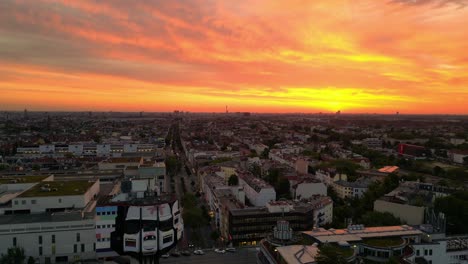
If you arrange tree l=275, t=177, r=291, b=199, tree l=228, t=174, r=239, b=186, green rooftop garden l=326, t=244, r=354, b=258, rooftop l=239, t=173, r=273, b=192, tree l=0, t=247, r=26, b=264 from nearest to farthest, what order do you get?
green rooftop garden l=326, t=244, r=354, b=258
tree l=0, t=247, r=26, b=264
rooftop l=239, t=173, r=273, b=192
tree l=275, t=177, r=291, b=199
tree l=228, t=174, r=239, b=186

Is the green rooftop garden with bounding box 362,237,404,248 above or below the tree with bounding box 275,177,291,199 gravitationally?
above

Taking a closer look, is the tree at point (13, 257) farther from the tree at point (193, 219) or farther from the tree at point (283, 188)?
the tree at point (283, 188)

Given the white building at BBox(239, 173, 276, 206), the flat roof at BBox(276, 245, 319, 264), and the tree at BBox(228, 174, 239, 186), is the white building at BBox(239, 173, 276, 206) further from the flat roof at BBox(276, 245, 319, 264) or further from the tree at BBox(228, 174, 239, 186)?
the flat roof at BBox(276, 245, 319, 264)

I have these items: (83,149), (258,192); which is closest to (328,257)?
(258,192)

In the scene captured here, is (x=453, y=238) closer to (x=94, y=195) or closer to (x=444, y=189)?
(x=444, y=189)

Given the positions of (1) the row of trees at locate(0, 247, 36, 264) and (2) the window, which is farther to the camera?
(1) the row of trees at locate(0, 247, 36, 264)

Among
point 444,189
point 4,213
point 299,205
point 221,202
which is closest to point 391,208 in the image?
point 299,205

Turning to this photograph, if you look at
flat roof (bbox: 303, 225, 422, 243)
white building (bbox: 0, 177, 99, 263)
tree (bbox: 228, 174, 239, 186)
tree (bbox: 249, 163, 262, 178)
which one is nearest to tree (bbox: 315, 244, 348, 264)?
flat roof (bbox: 303, 225, 422, 243)

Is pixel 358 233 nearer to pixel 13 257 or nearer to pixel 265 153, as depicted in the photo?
pixel 13 257
